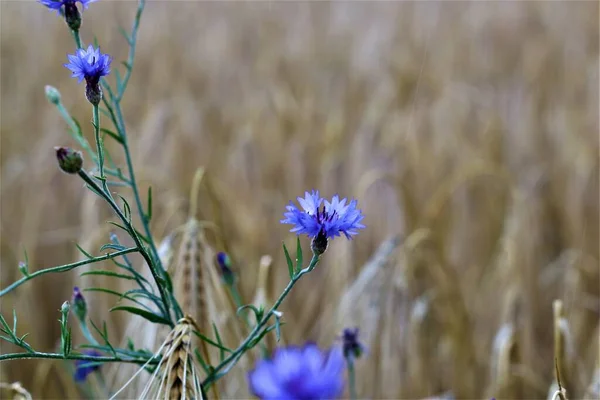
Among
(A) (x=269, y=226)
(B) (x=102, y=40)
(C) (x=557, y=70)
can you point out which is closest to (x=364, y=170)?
(A) (x=269, y=226)

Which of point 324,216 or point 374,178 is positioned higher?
point 374,178

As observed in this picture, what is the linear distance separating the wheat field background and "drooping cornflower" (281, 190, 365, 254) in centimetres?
26

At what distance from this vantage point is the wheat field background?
2.64 feet

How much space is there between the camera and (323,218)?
1.09 feet

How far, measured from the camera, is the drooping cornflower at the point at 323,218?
322 mm

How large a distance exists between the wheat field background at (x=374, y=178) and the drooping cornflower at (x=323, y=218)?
261 millimetres

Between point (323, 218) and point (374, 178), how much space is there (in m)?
0.58

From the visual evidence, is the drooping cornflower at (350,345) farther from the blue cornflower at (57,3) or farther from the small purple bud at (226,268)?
the blue cornflower at (57,3)

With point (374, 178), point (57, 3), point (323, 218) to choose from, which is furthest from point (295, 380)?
point (374, 178)

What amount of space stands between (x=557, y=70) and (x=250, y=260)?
1.19m

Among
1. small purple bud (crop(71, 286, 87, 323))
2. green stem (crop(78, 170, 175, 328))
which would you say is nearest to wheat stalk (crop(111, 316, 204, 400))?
green stem (crop(78, 170, 175, 328))

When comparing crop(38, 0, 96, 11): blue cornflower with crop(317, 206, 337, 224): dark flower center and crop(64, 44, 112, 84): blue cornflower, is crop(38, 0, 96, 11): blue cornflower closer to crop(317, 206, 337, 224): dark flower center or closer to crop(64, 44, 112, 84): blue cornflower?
crop(64, 44, 112, 84): blue cornflower

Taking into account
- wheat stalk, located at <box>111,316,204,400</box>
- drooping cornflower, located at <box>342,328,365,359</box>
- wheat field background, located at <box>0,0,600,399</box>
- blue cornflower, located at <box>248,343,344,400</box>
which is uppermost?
wheat field background, located at <box>0,0,600,399</box>

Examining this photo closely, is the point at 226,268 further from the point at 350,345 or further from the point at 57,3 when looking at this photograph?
the point at 57,3
